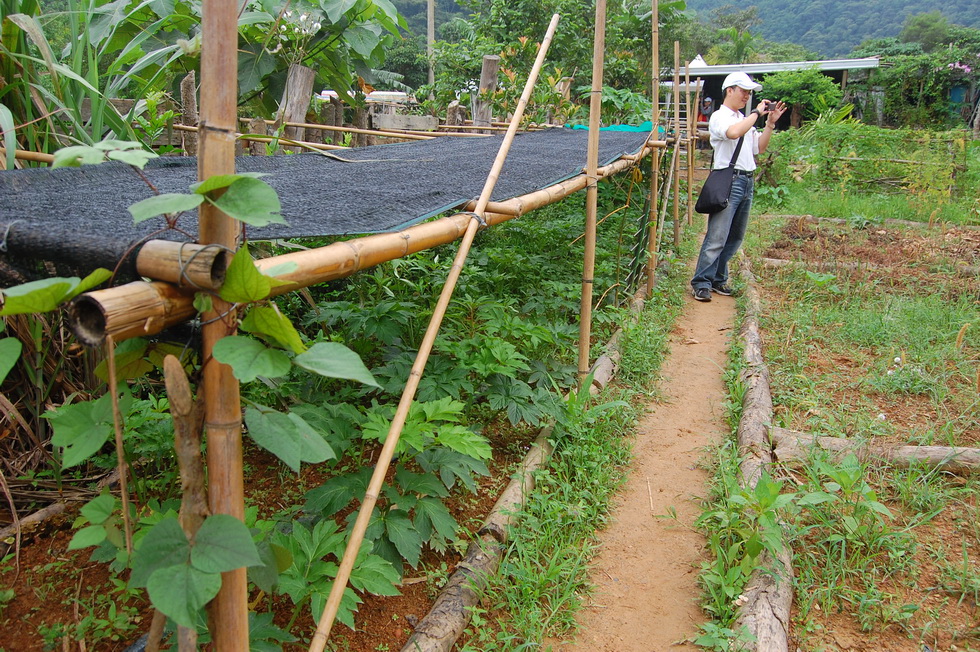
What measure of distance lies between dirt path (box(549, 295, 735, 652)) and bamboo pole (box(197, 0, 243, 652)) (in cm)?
101

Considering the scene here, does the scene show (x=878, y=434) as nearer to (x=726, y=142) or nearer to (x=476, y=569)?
(x=476, y=569)

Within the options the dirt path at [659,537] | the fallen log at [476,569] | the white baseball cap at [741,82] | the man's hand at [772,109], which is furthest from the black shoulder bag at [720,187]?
the fallen log at [476,569]

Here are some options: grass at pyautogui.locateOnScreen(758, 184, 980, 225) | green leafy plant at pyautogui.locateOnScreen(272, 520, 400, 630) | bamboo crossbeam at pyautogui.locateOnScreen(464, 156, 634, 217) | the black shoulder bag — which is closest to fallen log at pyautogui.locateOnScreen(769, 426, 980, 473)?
bamboo crossbeam at pyautogui.locateOnScreen(464, 156, 634, 217)

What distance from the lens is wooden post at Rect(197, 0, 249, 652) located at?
966mm

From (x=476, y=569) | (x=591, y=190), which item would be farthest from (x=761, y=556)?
(x=591, y=190)

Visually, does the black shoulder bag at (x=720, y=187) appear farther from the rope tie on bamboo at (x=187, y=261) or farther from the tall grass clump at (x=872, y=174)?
the rope tie on bamboo at (x=187, y=261)

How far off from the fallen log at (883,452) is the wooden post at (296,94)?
284 cm

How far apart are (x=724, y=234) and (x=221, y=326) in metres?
4.32

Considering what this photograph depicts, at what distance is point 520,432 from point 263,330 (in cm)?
191

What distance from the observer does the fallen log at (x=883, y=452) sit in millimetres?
2512

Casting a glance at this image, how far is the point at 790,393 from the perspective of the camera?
3207 millimetres

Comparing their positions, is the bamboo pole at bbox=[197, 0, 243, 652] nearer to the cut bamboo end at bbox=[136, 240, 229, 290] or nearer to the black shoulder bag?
the cut bamboo end at bbox=[136, 240, 229, 290]

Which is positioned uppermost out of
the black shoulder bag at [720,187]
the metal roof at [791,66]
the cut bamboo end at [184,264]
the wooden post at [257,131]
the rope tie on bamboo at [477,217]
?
the metal roof at [791,66]

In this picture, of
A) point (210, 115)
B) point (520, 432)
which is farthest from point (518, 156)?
point (210, 115)
